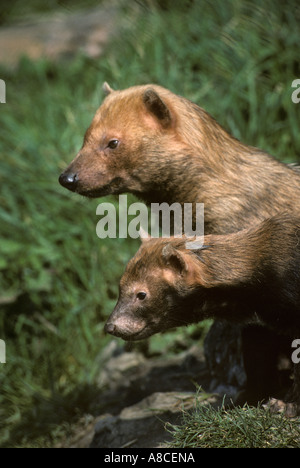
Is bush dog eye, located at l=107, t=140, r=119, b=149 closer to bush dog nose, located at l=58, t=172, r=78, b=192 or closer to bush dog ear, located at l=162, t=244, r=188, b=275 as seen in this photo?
bush dog nose, located at l=58, t=172, r=78, b=192

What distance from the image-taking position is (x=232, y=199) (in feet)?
14.2

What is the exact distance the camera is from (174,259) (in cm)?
389

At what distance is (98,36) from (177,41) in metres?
2.66

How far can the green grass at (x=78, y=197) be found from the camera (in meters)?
6.02

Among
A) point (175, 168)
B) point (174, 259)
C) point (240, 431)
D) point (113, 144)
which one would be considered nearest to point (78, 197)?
point (113, 144)

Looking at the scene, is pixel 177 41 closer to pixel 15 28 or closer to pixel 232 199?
pixel 232 199

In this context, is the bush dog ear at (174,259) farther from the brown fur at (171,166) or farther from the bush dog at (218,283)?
the brown fur at (171,166)

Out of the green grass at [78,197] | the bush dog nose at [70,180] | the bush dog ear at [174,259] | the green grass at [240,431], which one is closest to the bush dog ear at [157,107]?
the bush dog nose at [70,180]

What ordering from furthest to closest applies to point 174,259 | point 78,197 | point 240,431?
point 78,197, point 174,259, point 240,431

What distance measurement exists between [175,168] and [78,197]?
2.36 m

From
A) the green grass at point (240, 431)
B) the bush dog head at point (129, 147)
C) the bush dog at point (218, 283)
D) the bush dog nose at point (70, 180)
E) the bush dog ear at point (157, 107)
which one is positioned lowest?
the green grass at point (240, 431)

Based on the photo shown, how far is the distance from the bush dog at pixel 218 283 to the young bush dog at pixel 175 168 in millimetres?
364

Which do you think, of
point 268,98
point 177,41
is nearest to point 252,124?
point 268,98

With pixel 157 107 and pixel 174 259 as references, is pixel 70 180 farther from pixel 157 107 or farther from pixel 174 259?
pixel 174 259
